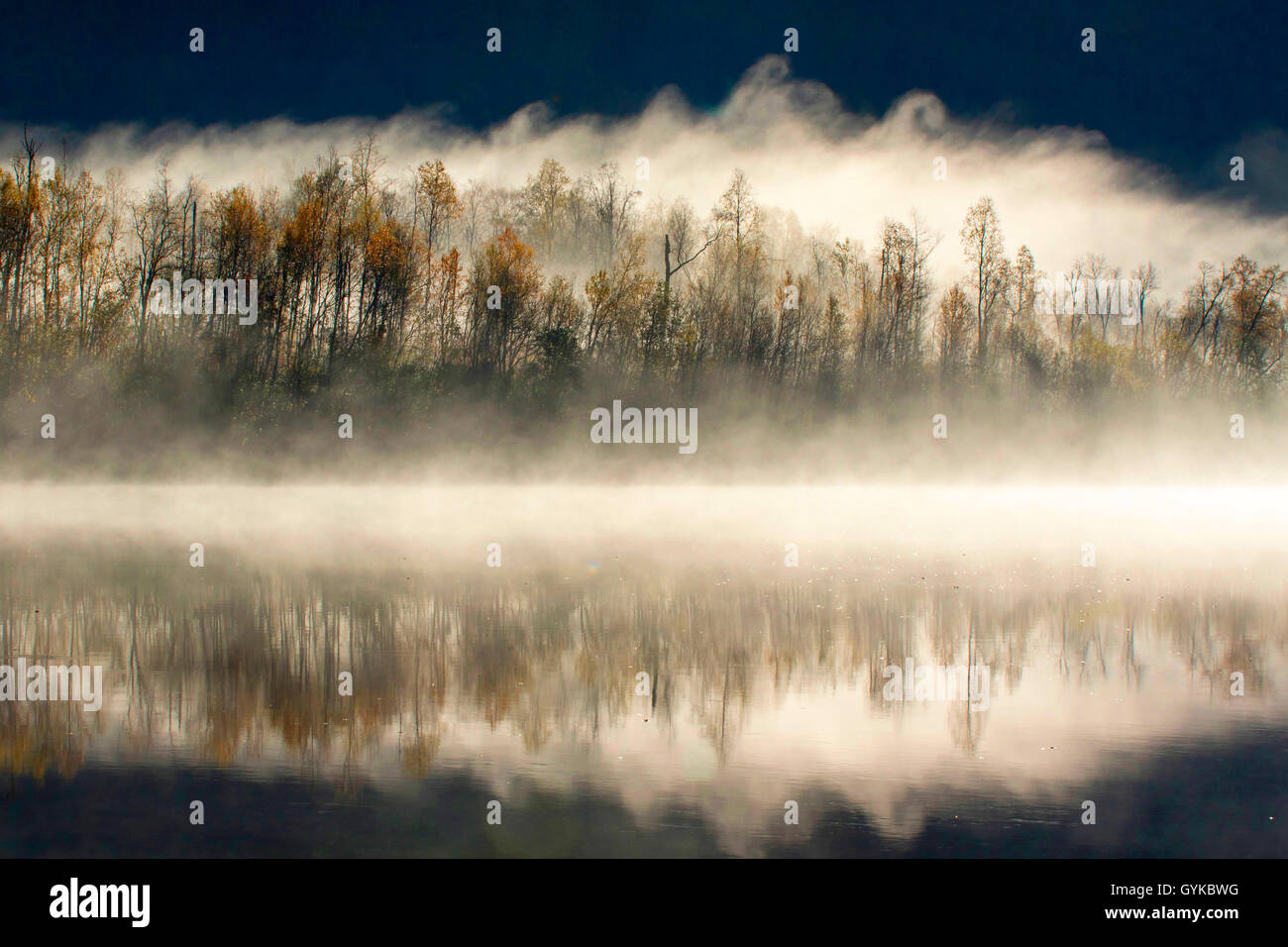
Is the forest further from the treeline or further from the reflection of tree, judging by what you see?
the reflection of tree

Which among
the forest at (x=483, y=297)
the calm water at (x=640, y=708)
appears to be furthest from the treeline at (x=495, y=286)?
the calm water at (x=640, y=708)

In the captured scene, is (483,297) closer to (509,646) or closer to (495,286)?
(495,286)

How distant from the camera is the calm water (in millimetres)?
6289

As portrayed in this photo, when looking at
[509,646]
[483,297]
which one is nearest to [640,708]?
[509,646]

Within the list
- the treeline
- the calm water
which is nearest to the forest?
the treeline

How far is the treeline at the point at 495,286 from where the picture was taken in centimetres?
6109

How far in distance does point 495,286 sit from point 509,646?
49.6 meters

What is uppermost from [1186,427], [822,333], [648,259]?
[648,259]

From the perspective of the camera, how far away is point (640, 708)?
9023 millimetres

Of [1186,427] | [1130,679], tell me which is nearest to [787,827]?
[1130,679]

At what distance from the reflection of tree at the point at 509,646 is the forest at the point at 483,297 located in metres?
43.5
